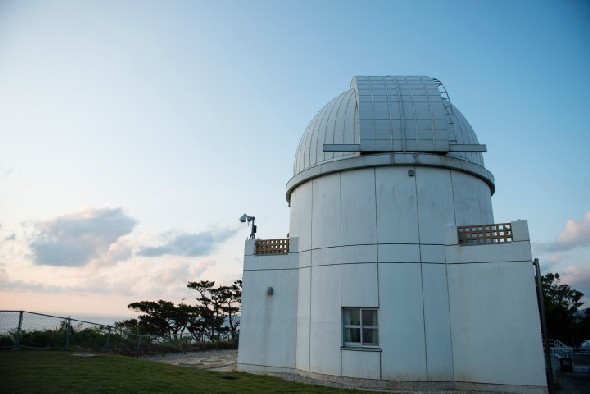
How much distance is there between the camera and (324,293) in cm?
1186

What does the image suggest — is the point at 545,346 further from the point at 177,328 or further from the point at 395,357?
the point at 177,328

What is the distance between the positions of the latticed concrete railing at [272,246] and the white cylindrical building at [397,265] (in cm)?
35

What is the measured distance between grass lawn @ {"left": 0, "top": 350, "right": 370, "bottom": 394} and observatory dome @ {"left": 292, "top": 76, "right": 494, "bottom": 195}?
22.9ft

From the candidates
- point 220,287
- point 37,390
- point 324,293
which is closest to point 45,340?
point 37,390

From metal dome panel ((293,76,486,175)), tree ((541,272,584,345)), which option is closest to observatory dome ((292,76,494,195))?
metal dome panel ((293,76,486,175))

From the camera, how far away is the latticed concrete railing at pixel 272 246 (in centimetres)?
1392

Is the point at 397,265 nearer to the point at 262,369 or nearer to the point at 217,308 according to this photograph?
the point at 262,369

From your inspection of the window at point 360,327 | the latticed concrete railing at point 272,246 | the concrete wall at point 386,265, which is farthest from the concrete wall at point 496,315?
the latticed concrete railing at point 272,246

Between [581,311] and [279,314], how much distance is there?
34191mm

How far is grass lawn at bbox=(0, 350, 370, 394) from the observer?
7.34m

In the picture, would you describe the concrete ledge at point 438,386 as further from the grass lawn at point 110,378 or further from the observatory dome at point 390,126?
the observatory dome at point 390,126

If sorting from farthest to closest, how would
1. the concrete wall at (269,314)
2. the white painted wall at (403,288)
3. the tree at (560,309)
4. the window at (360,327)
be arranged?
the tree at (560,309) < the concrete wall at (269,314) < the window at (360,327) < the white painted wall at (403,288)

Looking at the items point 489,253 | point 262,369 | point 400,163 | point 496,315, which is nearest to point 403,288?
point 496,315

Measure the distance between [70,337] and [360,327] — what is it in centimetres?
1121
